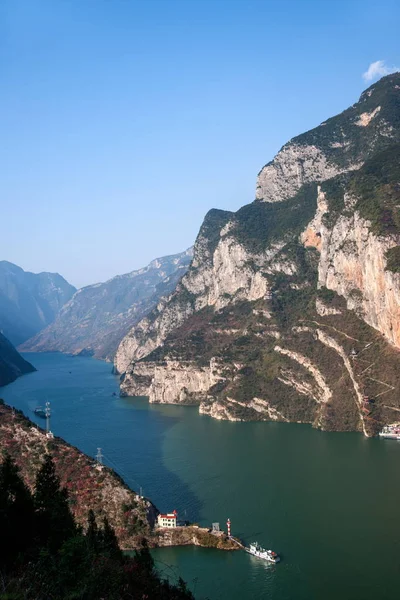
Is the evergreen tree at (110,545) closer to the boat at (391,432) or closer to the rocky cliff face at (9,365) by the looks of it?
the boat at (391,432)

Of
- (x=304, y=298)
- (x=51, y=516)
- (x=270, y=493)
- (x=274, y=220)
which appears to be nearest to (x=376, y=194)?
(x=304, y=298)

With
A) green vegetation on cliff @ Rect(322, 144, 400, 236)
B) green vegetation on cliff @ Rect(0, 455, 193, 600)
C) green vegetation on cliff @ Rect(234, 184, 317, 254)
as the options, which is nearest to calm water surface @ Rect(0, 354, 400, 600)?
green vegetation on cliff @ Rect(0, 455, 193, 600)

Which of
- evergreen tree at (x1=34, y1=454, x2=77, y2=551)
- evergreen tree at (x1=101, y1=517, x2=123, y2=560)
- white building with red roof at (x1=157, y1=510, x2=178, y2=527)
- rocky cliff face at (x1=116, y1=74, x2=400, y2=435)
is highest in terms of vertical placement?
rocky cliff face at (x1=116, y1=74, x2=400, y2=435)

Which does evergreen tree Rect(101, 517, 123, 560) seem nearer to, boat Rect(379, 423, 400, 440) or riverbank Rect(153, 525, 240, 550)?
riverbank Rect(153, 525, 240, 550)

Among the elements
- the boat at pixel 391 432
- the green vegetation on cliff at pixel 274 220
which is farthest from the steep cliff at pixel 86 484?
the green vegetation on cliff at pixel 274 220

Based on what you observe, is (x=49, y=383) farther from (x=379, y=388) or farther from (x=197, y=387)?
(x=379, y=388)

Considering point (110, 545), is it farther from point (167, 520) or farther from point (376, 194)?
point (376, 194)

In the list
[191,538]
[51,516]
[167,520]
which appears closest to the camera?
[51,516]

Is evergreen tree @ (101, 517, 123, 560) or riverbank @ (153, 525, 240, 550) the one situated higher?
evergreen tree @ (101, 517, 123, 560)
